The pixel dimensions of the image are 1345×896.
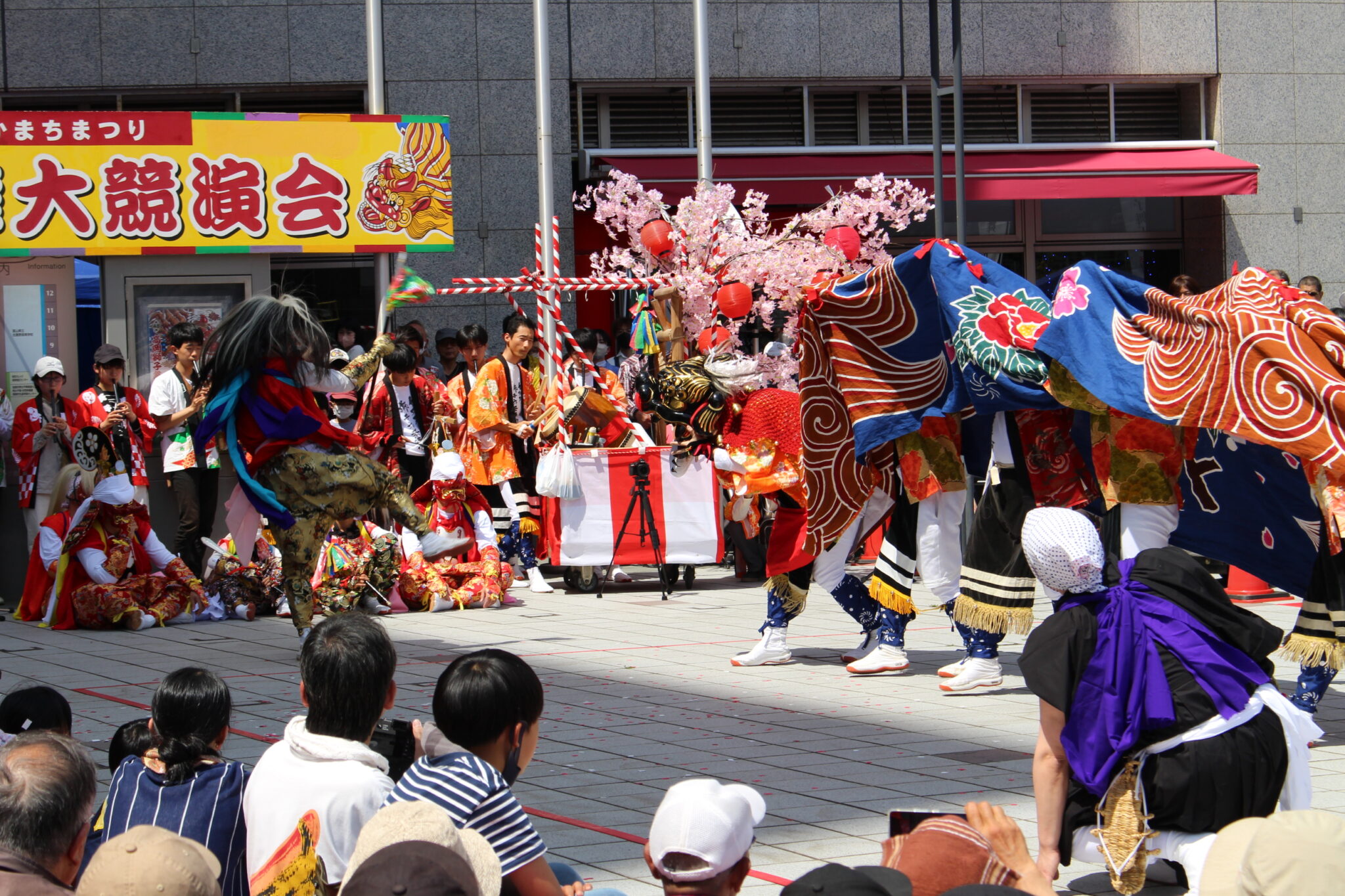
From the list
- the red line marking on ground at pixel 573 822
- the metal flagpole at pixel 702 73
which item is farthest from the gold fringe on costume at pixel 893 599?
the metal flagpole at pixel 702 73

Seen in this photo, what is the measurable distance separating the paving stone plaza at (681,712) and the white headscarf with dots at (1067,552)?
89 centimetres

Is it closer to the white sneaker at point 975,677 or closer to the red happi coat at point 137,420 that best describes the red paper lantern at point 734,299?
the red happi coat at point 137,420

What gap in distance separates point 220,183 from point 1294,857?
31.6 ft

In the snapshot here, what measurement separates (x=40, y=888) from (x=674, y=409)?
18.1 ft

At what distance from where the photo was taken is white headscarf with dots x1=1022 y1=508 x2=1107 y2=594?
3980 millimetres

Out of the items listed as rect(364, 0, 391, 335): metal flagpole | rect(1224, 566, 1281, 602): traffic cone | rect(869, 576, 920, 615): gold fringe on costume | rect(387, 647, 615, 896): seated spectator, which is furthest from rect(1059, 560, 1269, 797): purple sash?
rect(364, 0, 391, 335): metal flagpole

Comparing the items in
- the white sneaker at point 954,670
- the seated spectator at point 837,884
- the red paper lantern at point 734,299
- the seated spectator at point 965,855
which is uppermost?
the red paper lantern at point 734,299

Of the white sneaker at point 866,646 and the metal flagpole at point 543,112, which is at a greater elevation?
the metal flagpole at point 543,112

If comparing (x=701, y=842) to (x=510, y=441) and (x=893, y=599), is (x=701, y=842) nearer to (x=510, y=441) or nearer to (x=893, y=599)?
(x=893, y=599)

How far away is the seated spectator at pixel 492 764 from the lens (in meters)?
3.10

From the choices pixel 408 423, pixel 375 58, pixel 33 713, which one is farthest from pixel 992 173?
pixel 33 713

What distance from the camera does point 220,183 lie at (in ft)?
34.8

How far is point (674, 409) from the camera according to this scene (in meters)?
7.94

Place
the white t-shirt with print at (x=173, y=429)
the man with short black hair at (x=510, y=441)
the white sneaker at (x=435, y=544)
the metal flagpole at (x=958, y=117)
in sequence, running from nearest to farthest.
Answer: the white sneaker at (x=435, y=544) → the white t-shirt with print at (x=173, y=429) → the man with short black hair at (x=510, y=441) → the metal flagpole at (x=958, y=117)
